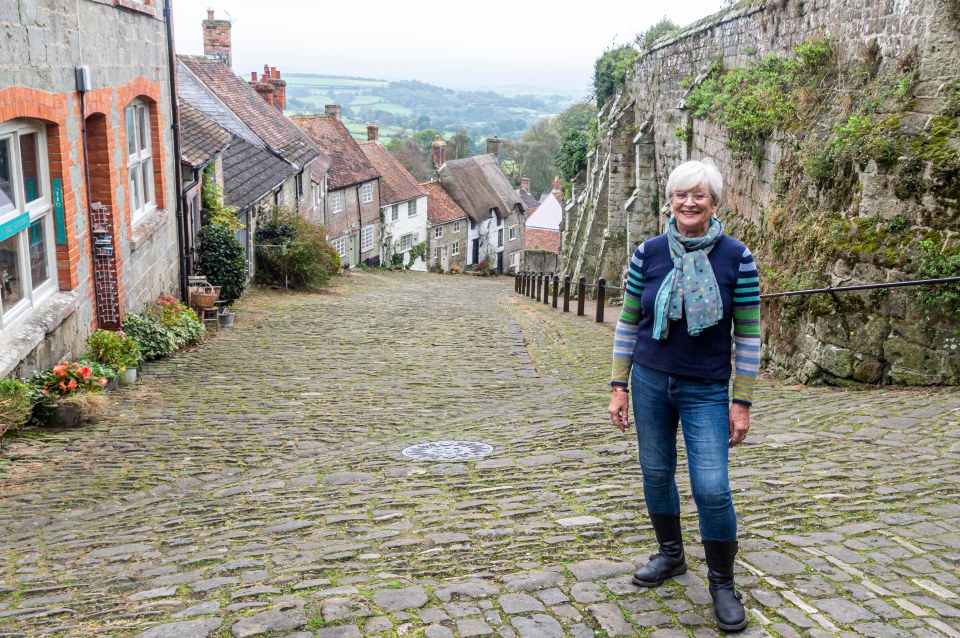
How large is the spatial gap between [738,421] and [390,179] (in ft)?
141

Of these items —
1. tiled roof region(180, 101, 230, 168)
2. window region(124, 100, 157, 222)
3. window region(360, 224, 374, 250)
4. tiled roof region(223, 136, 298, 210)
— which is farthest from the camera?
window region(360, 224, 374, 250)

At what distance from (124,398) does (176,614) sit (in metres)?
5.61

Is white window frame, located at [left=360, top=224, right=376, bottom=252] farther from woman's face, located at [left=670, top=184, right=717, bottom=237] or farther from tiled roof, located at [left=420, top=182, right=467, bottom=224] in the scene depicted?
woman's face, located at [left=670, top=184, right=717, bottom=237]

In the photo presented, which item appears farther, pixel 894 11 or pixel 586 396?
pixel 586 396

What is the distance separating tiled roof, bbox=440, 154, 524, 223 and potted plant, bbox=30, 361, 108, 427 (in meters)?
45.1

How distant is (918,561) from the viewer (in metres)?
4.11

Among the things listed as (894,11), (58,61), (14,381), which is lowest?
(14,381)

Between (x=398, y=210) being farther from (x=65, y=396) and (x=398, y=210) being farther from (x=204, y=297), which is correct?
(x=65, y=396)

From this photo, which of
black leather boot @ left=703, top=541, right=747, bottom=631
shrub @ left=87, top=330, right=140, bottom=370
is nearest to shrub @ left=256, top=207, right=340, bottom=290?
shrub @ left=87, top=330, right=140, bottom=370

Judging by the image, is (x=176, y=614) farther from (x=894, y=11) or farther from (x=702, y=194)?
(x=894, y=11)

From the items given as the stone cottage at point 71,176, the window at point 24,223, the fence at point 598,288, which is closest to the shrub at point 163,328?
the stone cottage at point 71,176

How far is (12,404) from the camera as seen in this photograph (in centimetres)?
667

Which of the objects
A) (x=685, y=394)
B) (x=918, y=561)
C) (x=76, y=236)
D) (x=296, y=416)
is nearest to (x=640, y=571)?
(x=685, y=394)

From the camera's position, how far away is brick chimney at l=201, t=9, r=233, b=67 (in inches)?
1218
